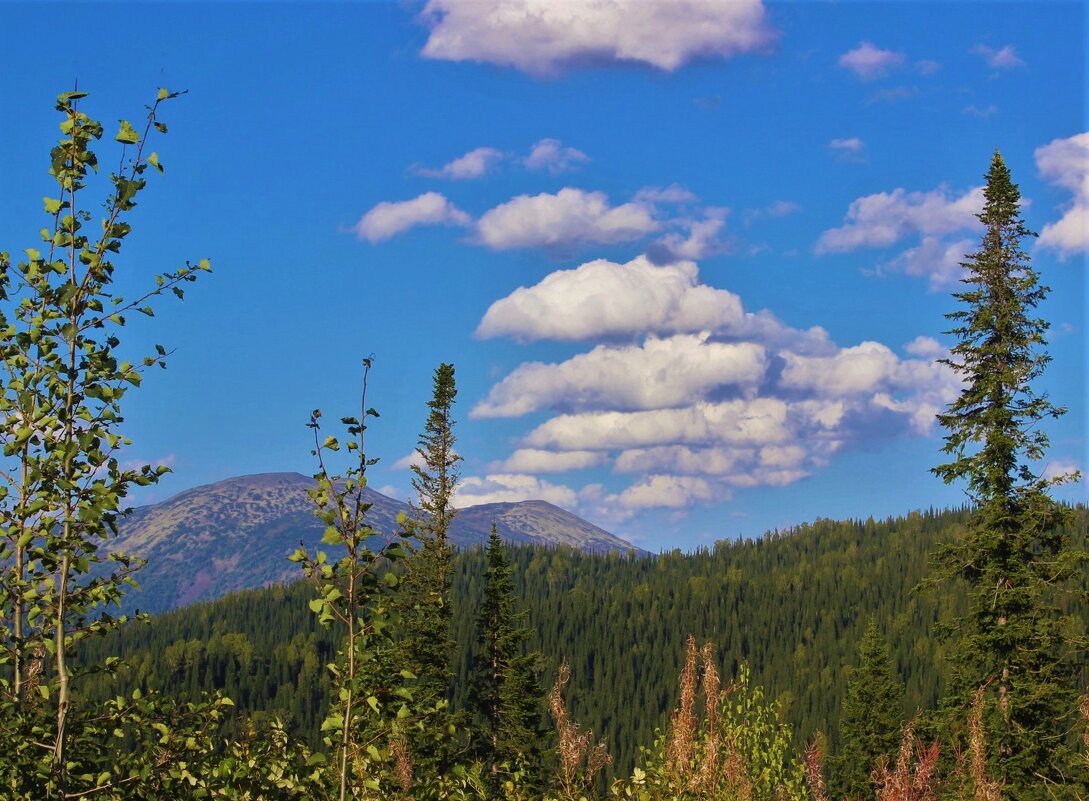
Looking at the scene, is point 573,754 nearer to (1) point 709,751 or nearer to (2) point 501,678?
(1) point 709,751

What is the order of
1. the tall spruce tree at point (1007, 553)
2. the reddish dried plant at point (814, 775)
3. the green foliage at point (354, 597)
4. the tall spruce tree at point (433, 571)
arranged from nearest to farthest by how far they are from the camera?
1. the green foliage at point (354, 597)
2. the reddish dried plant at point (814, 775)
3. the tall spruce tree at point (1007, 553)
4. the tall spruce tree at point (433, 571)

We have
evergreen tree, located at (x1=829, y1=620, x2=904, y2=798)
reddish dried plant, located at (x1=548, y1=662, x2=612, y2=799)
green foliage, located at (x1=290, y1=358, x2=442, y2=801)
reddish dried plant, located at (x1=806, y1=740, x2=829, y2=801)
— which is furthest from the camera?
evergreen tree, located at (x1=829, y1=620, x2=904, y2=798)

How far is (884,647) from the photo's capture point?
181ft

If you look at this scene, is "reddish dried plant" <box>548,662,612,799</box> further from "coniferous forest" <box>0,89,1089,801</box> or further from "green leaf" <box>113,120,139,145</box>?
"green leaf" <box>113,120,139,145</box>

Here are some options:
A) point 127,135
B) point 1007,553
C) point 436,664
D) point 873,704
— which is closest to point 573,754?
point 127,135

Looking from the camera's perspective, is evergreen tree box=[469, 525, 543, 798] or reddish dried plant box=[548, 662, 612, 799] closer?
reddish dried plant box=[548, 662, 612, 799]

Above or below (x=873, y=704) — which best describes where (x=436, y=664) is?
above

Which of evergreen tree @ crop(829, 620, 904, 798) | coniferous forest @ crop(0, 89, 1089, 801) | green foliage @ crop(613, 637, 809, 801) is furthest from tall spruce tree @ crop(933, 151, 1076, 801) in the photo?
evergreen tree @ crop(829, 620, 904, 798)

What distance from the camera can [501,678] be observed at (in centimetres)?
4388

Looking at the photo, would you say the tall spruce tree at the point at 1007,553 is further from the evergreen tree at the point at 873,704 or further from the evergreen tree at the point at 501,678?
the evergreen tree at the point at 873,704

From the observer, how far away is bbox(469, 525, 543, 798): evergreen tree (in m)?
43.1

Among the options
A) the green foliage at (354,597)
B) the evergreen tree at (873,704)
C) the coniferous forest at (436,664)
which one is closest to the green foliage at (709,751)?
the coniferous forest at (436,664)

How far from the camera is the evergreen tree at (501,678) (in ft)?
141

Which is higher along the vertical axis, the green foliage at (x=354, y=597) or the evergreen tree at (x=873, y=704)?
the green foliage at (x=354, y=597)
